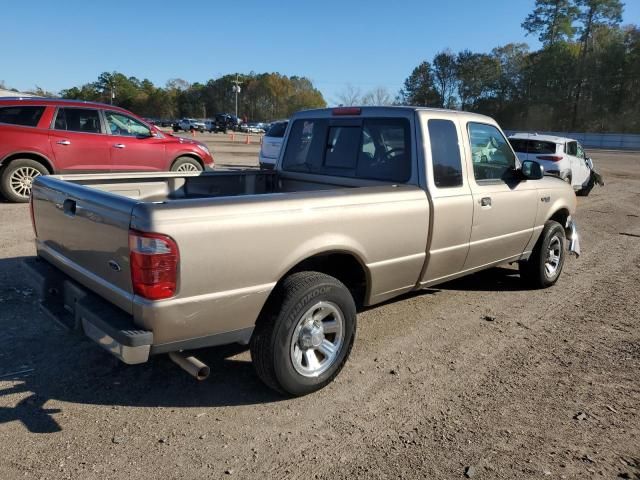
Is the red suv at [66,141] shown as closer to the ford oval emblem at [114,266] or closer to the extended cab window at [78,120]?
the extended cab window at [78,120]

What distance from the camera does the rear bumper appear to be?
2740mm

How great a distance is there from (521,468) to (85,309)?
260 centimetres

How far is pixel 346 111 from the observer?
4.80 metres

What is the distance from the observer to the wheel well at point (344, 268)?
3.78 metres

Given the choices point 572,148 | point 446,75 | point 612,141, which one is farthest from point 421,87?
point 572,148

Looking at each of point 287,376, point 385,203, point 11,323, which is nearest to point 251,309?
point 287,376

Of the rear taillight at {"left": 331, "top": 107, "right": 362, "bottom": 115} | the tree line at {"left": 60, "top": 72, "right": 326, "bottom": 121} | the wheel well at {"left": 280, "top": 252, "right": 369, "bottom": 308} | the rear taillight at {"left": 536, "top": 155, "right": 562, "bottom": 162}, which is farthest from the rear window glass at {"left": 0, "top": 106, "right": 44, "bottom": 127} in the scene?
the tree line at {"left": 60, "top": 72, "right": 326, "bottom": 121}

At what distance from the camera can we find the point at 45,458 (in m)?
2.75

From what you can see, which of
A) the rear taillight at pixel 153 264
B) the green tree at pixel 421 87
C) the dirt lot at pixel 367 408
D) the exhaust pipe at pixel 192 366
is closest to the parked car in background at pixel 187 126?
the green tree at pixel 421 87

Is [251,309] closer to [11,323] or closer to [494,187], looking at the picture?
[11,323]

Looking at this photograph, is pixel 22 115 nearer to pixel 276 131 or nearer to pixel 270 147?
pixel 270 147

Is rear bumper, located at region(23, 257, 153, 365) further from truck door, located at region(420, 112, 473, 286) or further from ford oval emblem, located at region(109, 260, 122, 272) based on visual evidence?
truck door, located at region(420, 112, 473, 286)

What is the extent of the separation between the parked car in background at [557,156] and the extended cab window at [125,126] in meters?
9.95

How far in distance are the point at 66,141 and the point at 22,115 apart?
82 centimetres
